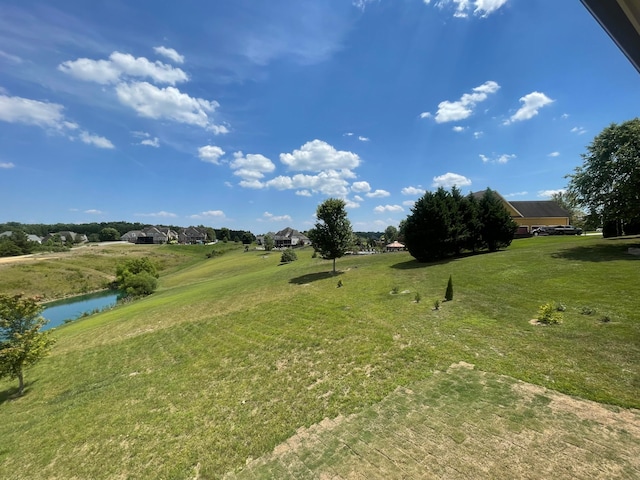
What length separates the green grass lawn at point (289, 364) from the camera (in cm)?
749

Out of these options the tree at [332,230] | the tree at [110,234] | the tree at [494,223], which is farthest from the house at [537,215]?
the tree at [110,234]

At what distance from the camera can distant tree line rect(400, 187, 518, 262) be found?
25.7m

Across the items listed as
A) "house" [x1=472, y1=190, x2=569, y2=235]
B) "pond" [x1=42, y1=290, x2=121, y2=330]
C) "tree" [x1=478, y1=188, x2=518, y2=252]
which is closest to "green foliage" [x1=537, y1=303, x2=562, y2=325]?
"tree" [x1=478, y1=188, x2=518, y2=252]

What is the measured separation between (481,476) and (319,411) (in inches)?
159

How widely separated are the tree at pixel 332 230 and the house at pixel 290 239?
268ft

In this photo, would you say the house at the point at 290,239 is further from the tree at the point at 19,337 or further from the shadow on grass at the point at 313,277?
the tree at the point at 19,337

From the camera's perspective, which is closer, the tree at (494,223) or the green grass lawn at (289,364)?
the green grass lawn at (289,364)

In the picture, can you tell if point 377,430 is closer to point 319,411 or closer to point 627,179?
point 319,411

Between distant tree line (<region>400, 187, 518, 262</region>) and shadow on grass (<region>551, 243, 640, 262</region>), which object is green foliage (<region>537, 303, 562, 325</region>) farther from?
distant tree line (<region>400, 187, 518, 262</region>)

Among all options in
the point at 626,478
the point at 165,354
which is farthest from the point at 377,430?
the point at 165,354

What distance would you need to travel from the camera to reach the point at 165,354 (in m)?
14.6

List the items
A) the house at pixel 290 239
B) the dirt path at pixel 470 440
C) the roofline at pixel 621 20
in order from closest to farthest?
the roofline at pixel 621 20
the dirt path at pixel 470 440
the house at pixel 290 239

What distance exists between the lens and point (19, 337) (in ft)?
44.7

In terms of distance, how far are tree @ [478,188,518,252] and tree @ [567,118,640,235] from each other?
5.31 m
